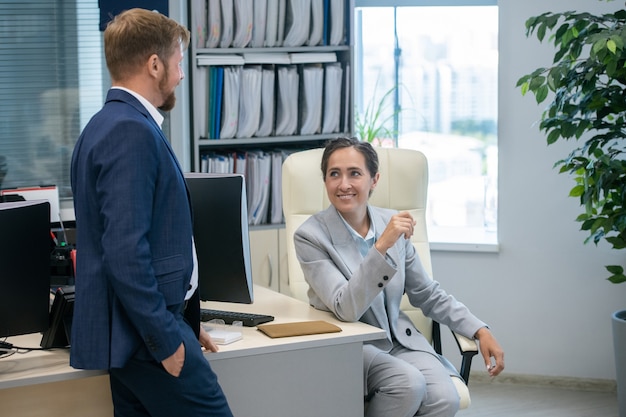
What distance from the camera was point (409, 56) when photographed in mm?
4289

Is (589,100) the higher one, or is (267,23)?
(267,23)

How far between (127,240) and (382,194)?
1.47m

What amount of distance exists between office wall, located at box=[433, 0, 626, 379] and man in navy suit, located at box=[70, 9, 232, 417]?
2.36 m

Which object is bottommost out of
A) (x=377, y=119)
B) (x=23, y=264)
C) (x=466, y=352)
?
(x=466, y=352)

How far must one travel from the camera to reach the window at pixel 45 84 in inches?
146

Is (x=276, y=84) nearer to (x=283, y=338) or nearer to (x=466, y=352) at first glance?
(x=466, y=352)

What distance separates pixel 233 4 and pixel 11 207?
1.89 meters

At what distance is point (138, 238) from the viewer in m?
1.80

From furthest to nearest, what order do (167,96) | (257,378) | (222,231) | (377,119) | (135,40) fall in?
(377,119) → (222,231) → (257,378) → (167,96) → (135,40)

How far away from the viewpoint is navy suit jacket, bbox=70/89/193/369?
1.81m

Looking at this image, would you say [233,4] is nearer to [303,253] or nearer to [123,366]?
[303,253]

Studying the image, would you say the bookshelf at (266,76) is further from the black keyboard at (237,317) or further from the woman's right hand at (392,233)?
the woman's right hand at (392,233)

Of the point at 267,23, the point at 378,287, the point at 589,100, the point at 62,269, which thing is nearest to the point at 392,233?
the point at 378,287

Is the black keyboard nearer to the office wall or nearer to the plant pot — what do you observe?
the plant pot
